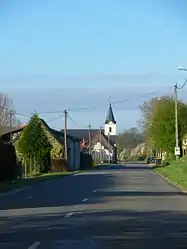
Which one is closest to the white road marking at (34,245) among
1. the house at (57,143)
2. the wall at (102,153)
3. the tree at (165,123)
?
the house at (57,143)

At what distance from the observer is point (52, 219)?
19781mm

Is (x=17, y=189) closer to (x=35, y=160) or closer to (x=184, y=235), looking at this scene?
(x=184, y=235)

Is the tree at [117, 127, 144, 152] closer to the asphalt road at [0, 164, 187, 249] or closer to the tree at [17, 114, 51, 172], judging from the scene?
the tree at [17, 114, 51, 172]

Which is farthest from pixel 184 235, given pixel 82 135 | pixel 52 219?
pixel 82 135

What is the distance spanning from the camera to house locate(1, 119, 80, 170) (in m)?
83.4

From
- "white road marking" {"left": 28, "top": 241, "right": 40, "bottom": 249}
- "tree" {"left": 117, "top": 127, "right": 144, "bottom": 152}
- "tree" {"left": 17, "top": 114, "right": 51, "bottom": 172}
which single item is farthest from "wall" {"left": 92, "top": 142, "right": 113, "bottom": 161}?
"white road marking" {"left": 28, "top": 241, "right": 40, "bottom": 249}

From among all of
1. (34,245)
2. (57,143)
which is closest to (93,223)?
(34,245)

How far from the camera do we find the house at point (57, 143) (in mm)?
83375

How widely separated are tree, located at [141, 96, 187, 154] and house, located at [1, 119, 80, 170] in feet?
33.7

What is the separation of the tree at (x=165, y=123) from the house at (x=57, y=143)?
10.3 m

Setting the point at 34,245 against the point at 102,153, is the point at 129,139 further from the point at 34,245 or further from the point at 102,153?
the point at 34,245

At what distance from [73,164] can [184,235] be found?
78.0m

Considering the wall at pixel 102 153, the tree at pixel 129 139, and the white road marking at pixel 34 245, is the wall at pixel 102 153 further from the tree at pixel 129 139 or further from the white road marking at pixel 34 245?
the white road marking at pixel 34 245

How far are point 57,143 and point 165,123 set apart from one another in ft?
47.1
